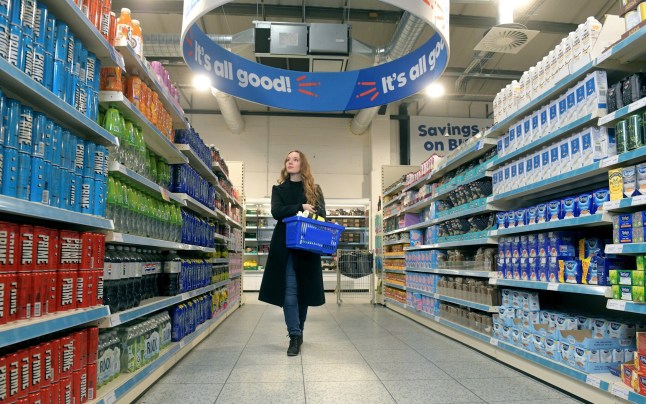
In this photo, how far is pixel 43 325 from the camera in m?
1.56

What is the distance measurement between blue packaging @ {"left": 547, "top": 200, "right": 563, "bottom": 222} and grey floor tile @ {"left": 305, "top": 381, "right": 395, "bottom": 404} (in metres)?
1.52

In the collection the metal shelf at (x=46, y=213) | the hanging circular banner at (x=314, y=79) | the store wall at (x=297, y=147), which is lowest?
the metal shelf at (x=46, y=213)

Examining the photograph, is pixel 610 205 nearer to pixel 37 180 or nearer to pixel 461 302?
pixel 461 302

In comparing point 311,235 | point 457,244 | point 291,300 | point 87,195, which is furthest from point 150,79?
point 457,244

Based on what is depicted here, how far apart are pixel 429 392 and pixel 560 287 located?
1.02 meters

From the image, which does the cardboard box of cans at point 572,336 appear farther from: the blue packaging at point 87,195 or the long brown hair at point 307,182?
the blue packaging at point 87,195

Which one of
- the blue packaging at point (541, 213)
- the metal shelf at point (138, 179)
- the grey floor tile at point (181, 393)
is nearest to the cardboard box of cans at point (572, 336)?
the blue packaging at point (541, 213)

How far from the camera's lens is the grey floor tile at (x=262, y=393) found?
8.12 ft

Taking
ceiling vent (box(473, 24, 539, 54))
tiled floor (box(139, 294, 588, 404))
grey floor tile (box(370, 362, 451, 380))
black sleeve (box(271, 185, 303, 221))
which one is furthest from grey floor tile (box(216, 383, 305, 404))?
ceiling vent (box(473, 24, 539, 54))

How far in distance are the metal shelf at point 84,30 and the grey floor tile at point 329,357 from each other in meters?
2.46

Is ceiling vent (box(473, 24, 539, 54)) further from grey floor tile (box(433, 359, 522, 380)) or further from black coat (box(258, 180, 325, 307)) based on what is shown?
grey floor tile (box(433, 359, 522, 380))

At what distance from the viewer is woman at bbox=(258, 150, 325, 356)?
363 centimetres

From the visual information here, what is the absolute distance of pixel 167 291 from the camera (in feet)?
10.8

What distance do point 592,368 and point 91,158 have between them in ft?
9.15
